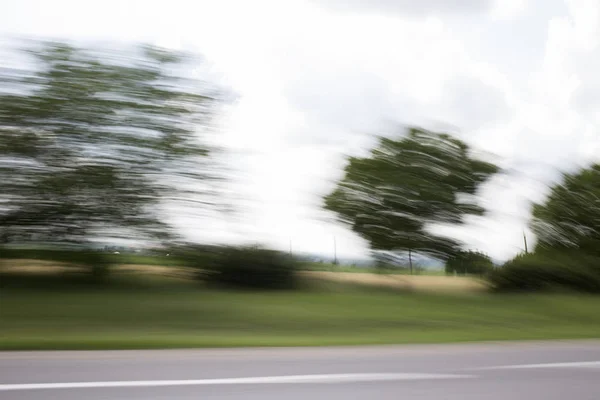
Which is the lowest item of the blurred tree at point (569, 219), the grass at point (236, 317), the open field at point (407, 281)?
the grass at point (236, 317)

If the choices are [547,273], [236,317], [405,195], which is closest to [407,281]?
[405,195]

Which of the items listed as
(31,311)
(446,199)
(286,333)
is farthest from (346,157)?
(31,311)

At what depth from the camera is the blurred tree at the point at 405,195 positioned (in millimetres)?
21922

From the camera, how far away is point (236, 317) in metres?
13.1

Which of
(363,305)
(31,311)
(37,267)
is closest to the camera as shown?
(31,311)

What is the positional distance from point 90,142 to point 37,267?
3.09 meters

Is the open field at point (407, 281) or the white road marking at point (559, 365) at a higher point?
the open field at point (407, 281)

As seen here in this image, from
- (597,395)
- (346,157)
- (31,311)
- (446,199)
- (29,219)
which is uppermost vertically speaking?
(346,157)

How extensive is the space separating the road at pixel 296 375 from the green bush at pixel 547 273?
46.7ft

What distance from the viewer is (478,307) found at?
1716 cm

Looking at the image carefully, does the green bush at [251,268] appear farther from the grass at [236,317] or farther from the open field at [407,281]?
the open field at [407,281]

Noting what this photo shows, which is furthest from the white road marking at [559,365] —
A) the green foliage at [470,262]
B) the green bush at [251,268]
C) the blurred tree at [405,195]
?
the green foliage at [470,262]

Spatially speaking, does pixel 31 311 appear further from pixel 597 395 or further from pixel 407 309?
pixel 597 395

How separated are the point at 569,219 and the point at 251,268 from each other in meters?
13.7
